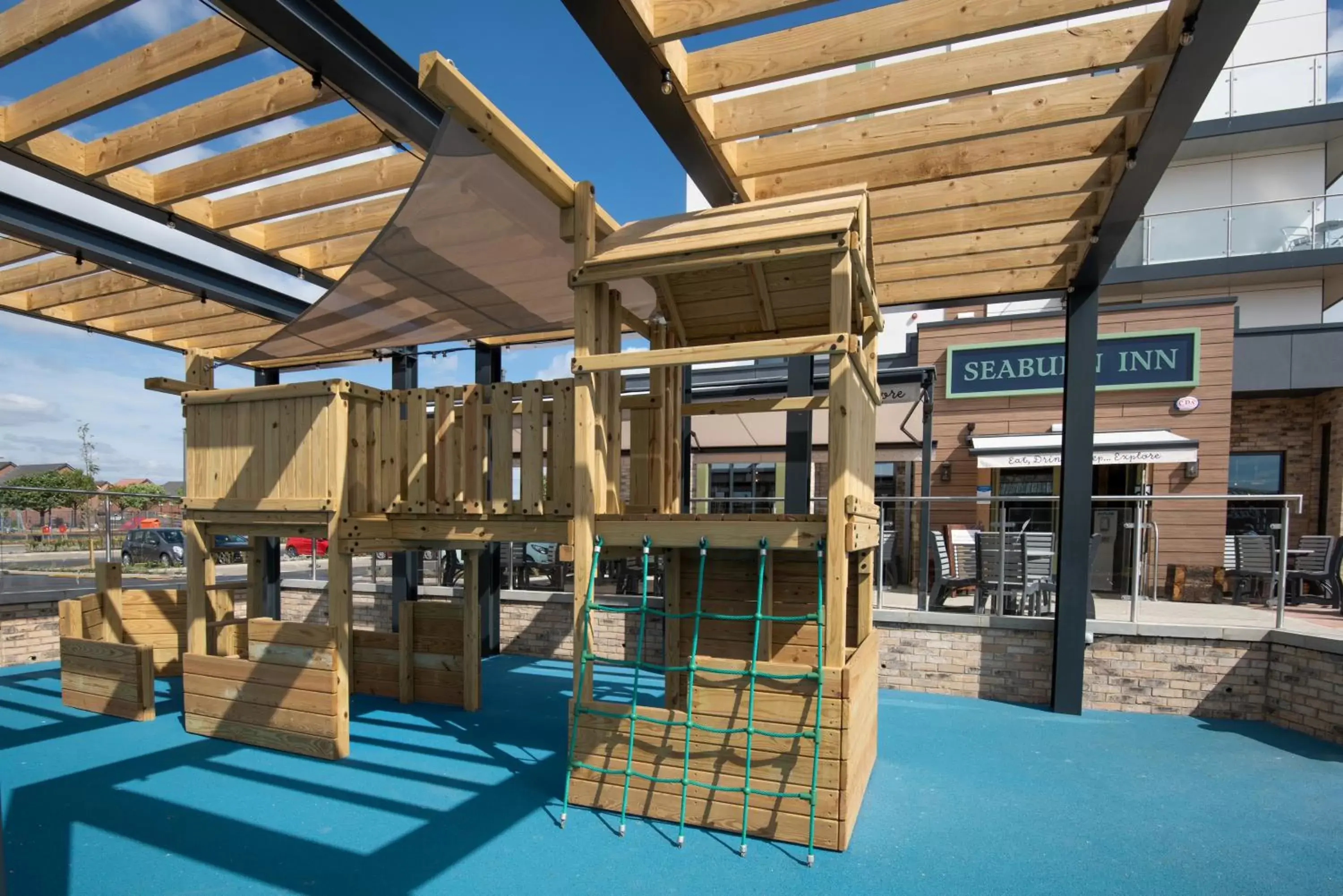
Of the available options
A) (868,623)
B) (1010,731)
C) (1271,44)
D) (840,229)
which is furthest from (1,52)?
(1271,44)

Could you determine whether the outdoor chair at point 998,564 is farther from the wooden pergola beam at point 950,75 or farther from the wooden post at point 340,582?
the wooden post at point 340,582

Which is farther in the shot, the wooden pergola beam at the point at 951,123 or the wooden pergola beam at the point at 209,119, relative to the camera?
the wooden pergola beam at the point at 209,119

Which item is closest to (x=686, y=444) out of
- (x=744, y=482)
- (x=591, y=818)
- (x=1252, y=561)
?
(x=591, y=818)

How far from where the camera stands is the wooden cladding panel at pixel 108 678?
20.0 feet

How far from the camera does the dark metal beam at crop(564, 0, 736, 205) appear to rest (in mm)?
3400

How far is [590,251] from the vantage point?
4.58 m

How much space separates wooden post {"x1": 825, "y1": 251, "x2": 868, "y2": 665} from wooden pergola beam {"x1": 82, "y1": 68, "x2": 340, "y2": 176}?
3.16 meters

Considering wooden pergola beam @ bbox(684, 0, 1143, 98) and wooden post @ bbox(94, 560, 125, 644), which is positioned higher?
wooden pergola beam @ bbox(684, 0, 1143, 98)

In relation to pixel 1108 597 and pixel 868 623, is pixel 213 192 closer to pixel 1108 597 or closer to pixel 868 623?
pixel 868 623

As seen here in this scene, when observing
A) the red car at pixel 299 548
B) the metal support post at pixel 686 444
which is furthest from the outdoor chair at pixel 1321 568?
the red car at pixel 299 548

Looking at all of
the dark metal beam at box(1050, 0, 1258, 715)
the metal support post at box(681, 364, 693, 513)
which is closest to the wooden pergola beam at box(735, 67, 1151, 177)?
the dark metal beam at box(1050, 0, 1258, 715)

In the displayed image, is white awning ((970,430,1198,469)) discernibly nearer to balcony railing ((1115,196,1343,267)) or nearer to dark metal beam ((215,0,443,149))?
balcony railing ((1115,196,1343,267))

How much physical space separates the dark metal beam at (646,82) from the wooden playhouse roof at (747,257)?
14.4 inches

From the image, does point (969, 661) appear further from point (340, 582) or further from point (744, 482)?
point (744, 482)
